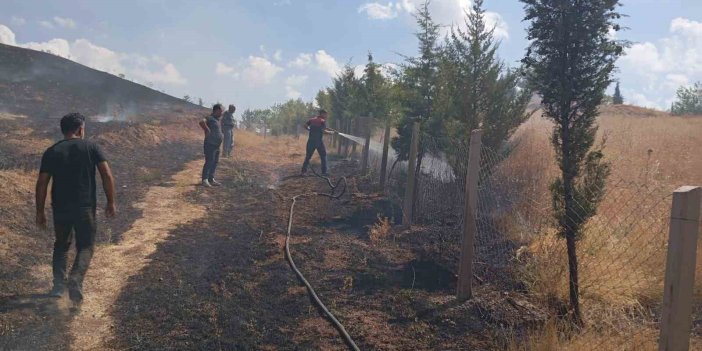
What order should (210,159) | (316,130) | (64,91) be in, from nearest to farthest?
(210,159)
(316,130)
(64,91)

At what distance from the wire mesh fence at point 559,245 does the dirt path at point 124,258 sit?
11.6ft

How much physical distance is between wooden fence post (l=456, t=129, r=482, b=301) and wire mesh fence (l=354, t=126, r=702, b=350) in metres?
0.57

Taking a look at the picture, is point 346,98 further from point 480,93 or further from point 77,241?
point 77,241

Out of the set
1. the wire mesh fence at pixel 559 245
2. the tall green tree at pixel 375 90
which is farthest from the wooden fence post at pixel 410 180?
the tall green tree at pixel 375 90

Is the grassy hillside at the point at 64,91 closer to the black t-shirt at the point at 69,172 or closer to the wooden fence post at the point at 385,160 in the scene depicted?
the wooden fence post at the point at 385,160

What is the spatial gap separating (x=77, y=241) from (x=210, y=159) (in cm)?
634

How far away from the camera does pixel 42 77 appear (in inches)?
1019

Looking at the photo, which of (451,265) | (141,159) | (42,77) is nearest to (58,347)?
(451,265)

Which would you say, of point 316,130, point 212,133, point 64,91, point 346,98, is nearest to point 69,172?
point 212,133

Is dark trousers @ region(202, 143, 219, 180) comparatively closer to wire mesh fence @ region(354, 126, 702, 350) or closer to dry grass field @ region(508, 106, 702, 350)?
wire mesh fence @ region(354, 126, 702, 350)

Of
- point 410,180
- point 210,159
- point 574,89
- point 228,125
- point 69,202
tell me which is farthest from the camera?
point 228,125

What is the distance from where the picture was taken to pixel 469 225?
4.74 meters

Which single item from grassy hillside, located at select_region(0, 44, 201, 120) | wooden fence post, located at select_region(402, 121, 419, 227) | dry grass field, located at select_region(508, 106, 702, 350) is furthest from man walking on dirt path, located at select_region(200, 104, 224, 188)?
grassy hillside, located at select_region(0, 44, 201, 120)

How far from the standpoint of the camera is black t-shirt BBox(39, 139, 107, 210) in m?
4.55
